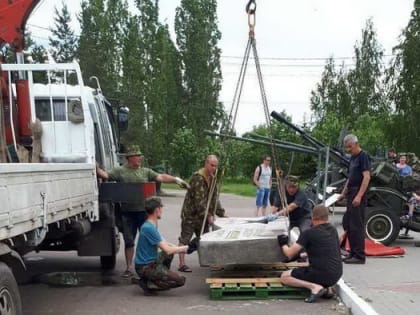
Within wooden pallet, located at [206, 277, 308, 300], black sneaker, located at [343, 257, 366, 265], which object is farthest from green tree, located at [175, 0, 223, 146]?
wooden pallet, located at [206, 277, 308, 300]

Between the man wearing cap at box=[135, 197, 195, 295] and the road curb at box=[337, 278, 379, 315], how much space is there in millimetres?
1836

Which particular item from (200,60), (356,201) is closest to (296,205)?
(356,201)

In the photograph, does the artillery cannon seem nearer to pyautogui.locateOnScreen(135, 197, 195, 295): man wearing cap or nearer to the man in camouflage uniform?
the man in camouflage uniform

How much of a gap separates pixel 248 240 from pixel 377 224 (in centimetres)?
480

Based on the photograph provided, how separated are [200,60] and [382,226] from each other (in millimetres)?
38976

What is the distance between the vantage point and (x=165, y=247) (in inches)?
292

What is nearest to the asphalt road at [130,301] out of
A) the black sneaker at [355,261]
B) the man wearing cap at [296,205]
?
the man wearing cap at [296,205]

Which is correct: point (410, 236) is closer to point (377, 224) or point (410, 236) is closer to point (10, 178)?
point (377, 224)

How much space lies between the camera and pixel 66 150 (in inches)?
335

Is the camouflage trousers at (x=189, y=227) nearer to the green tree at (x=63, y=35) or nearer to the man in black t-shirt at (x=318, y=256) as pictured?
the man in black t-shirt at (x=318, y=256)

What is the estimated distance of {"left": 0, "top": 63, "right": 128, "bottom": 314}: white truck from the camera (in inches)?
236

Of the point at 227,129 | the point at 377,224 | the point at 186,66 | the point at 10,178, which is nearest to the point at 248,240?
the point at 227,129

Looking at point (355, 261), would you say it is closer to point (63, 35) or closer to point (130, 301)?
point (130, 301)

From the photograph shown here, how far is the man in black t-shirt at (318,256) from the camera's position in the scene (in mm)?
7172
